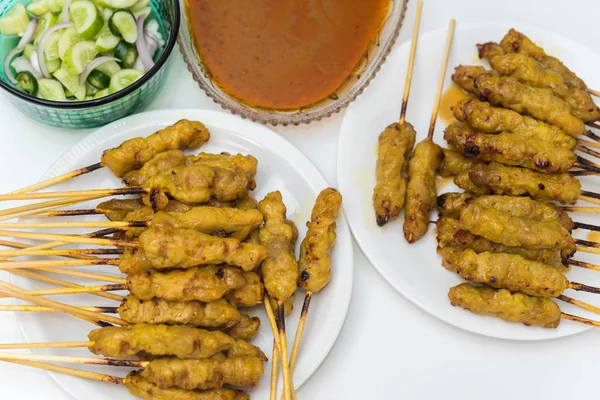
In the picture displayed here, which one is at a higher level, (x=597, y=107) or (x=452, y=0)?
(x=452, y=0)

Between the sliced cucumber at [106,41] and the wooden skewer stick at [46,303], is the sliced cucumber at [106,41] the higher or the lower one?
the higher one

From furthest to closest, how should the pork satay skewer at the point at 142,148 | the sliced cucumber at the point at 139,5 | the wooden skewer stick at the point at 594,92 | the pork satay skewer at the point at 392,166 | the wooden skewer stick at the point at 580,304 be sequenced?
the wooden skewer stick at the point at 594,92 < the sliced cucumber at the point at 139,5 < the pork satay skewer at the point at 392,166 < the wooden skewer stick at the point at 580,304 < the pork satay skewer at the point at 142,148

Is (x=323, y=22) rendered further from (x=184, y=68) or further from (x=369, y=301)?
(x=369, y=301)

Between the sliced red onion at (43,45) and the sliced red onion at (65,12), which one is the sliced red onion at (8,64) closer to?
the sliced red onion at (43,45)

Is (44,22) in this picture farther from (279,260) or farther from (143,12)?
(279,260)

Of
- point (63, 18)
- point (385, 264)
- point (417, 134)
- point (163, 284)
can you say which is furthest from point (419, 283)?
point (63, 18)

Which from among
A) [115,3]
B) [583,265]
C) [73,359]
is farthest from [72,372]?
[583,265]

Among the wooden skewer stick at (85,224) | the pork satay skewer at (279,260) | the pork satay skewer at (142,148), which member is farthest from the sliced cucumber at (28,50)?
the pork satay skewer at (279,260)
